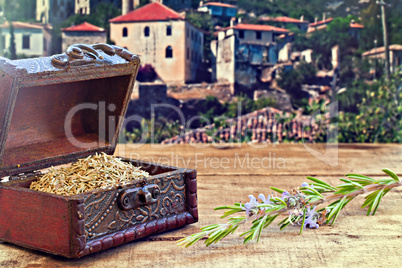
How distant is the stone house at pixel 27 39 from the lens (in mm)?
4371

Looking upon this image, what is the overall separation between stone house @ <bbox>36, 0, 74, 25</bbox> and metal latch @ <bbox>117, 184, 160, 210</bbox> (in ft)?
10.3

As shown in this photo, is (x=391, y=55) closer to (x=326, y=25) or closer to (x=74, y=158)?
(x=326, y=25)

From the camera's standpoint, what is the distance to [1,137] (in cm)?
168

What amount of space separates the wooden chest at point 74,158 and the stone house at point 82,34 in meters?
2.34

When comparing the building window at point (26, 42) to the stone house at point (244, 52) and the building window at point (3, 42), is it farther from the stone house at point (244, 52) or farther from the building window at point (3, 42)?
the stone house at point (244, 52)

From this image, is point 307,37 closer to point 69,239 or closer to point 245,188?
point 245,188

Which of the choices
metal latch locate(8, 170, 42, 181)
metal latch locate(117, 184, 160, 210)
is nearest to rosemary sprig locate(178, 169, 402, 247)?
metal latch locate(117, 184, 160, 210)

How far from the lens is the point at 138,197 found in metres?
1.73

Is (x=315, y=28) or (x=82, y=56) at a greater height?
(x=315, y=28)

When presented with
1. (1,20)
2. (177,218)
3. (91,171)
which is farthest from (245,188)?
(1,20)

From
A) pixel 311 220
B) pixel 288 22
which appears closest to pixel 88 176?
pixel 311 220

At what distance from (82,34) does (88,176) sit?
295 cm

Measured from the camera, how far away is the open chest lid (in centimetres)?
170

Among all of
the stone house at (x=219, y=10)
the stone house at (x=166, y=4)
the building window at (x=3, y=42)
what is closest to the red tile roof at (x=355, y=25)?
the stone house at (x=219, y=10)
